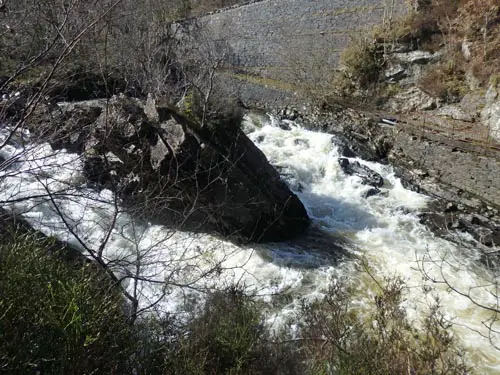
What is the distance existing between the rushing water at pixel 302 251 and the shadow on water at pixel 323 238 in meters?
0.02

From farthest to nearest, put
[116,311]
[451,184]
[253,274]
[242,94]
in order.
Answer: [242,94], [451,184], [253,274], [116,311]

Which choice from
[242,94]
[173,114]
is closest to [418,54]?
[242,94]

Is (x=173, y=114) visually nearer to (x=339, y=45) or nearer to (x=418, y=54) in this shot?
(x=418, y=54)

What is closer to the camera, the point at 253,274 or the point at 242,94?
the point at 253,274

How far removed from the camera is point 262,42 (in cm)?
1560

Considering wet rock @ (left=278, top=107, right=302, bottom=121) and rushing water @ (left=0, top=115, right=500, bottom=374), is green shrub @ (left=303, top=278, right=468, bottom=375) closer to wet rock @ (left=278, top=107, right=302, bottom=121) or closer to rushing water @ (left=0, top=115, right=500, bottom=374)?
rushing water @ (left=0, top=115, right=500, bottom=374)

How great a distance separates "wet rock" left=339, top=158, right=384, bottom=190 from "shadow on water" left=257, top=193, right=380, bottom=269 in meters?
1.08

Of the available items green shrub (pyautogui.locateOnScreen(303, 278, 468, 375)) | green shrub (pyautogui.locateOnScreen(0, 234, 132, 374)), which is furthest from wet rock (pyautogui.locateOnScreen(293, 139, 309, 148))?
green shrub (pyautogui.locateOnScreen(0, 234, 132, 374))

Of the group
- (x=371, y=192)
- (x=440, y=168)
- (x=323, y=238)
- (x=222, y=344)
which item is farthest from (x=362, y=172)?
(x=222, y=344)

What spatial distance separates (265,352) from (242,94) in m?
12.3

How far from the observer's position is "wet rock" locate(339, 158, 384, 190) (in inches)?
325

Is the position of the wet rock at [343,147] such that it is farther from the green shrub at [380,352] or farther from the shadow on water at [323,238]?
the green shrub at [380,352]

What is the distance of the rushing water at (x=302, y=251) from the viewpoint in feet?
13.8

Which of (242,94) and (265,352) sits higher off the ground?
(265,352)
